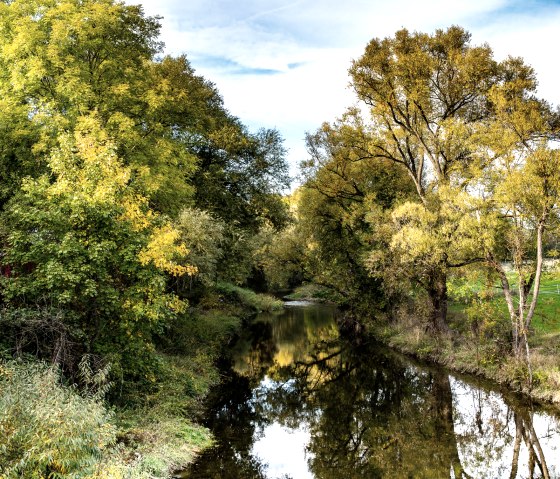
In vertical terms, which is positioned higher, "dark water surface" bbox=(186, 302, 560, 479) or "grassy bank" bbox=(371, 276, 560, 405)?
"grassy bank" bbox=(371, 276, 560, 405)

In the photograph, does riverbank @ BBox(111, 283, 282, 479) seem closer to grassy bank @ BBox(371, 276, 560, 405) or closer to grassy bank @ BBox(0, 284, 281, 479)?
grassy bank @ BBox(0, 284, 281, 479)

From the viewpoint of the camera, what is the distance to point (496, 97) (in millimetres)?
20359

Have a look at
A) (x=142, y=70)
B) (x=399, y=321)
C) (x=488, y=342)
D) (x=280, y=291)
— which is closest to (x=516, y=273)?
(x=488, y=342)

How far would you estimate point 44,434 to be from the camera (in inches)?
339

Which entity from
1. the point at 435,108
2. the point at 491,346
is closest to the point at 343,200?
the point at 435,108

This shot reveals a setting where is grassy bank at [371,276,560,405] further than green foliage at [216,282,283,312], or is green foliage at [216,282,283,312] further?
green foliage at [216,282,283,312]

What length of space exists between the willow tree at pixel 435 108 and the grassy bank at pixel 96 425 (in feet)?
42.4

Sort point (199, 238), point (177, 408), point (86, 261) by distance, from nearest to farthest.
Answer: point (86, 261) → point (177, 408) → point (199, 238)

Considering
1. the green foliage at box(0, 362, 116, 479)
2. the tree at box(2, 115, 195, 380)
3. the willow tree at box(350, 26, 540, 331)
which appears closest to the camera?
the green foliage at box(0, 362, 116, 479)

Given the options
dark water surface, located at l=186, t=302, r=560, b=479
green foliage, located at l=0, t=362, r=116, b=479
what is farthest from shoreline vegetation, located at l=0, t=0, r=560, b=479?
dark water surface, located at l=186, t=302, r=560, b=479

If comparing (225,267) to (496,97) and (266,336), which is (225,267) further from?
(496,97)

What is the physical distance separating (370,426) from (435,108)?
18212 millimetres

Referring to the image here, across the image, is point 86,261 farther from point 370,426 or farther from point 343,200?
point 343,200

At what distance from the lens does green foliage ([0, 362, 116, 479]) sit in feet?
27.3
